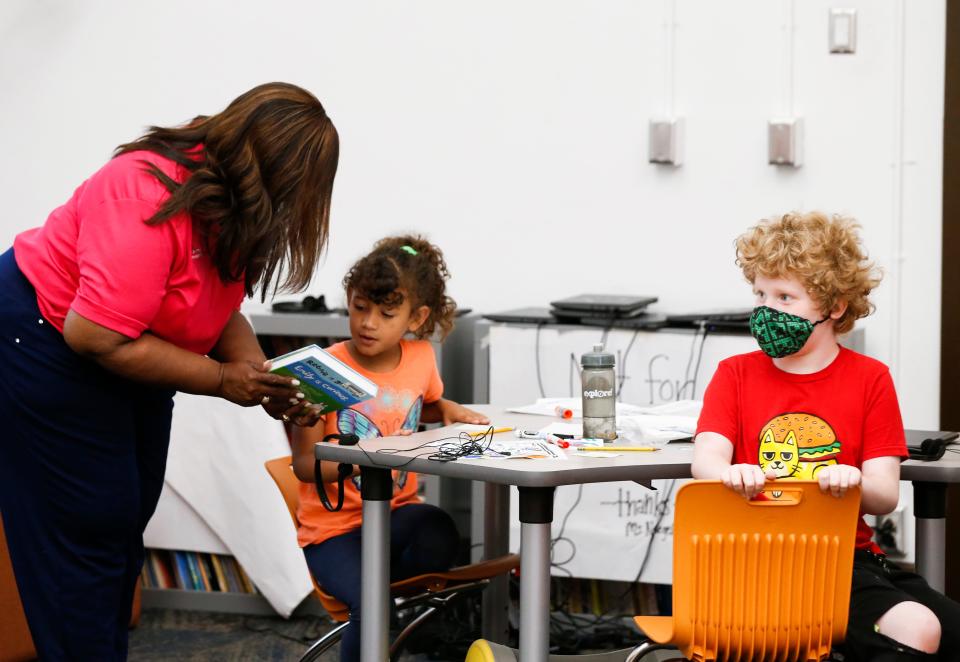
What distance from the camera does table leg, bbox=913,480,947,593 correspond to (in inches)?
88.1

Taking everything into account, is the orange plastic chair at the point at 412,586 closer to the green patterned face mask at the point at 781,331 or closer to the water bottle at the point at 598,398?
the water bottle at the point at 598,398

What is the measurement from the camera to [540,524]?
2.08m

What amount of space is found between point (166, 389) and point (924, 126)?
8.11 feet

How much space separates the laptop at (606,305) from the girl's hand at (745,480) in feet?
4.95

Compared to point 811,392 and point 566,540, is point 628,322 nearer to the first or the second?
point 566,540

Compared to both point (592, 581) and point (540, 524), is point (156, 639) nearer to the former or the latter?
point (592, 581)

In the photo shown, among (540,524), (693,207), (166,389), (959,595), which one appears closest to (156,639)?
(166,389)

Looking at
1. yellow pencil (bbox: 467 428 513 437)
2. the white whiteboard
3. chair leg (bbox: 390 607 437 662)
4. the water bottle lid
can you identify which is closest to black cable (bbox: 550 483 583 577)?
the white whiteboard

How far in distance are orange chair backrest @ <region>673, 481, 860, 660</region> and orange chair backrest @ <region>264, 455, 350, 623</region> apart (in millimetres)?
847

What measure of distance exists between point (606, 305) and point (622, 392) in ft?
0.86

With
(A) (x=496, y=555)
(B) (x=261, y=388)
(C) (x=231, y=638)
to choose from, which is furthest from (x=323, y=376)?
(C) (x=231, y=638)

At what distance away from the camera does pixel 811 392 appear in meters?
2.18

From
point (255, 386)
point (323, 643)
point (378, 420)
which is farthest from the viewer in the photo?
point (378, 420)

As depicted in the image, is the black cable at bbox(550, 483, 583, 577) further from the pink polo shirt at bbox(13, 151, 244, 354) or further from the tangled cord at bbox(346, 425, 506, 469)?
the pink polo shirt at bbox(13, 151, 244, 354)
